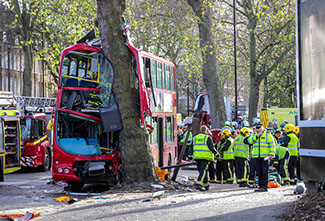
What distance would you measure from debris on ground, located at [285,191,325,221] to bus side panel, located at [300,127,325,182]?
1.19 ft

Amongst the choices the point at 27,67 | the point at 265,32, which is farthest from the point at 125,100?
the point at 27,67

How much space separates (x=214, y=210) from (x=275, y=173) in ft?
25.5

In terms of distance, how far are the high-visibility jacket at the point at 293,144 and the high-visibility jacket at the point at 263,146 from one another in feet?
10.00

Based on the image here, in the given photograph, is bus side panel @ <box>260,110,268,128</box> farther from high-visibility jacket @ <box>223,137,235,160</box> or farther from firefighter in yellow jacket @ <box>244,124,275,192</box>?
firefighter in yellow jacket @ <box>244,124,275,192</box>

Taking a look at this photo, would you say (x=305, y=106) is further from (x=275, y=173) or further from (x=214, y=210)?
(x=275, y=173)

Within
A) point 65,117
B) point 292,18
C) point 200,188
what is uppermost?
point 292,18

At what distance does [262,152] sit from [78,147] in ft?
15.6

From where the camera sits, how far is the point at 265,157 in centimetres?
1467

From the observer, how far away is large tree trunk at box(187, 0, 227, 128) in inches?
1001

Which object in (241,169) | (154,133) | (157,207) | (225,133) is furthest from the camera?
(154,133)

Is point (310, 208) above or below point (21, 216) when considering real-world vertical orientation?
above

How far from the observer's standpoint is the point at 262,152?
14.7 metres

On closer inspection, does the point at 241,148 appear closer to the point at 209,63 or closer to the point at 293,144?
the point at 293,144

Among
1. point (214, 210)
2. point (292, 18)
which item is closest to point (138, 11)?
point (292, 18)
